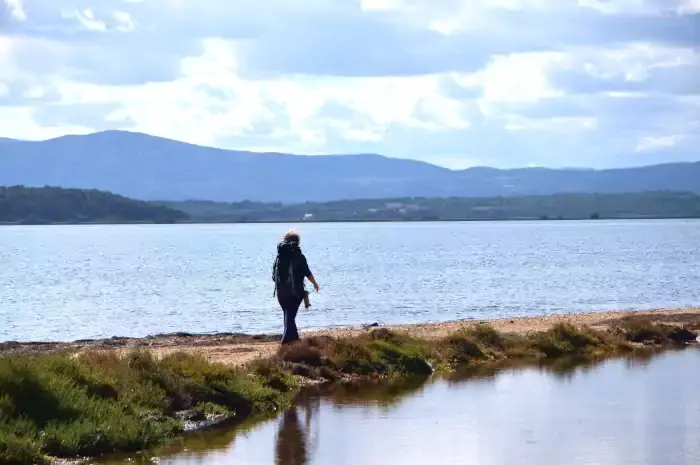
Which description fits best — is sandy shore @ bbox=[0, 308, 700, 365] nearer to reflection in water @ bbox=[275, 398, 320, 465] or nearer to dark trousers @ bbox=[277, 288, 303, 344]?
dark trousers @ bbox=[277, 288, 303, 344]

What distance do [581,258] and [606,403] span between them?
249 ft

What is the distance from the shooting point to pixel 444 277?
6588cm

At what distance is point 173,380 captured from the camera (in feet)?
50.0

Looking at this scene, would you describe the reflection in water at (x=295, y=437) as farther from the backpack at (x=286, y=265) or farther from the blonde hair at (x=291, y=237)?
the blonde hair at (x=291, y=237)

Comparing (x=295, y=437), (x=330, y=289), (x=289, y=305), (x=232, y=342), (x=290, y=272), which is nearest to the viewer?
(x=295, y=437)

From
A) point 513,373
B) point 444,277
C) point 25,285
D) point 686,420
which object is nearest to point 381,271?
point 444,277

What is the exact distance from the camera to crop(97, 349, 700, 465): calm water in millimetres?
12625

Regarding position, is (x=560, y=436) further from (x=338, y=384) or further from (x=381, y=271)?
(x=381, y=271)

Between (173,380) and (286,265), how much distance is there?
14.4 feet

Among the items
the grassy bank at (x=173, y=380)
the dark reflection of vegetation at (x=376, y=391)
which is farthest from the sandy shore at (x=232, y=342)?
the dark reflection of vegetation at (x=376, y=391)

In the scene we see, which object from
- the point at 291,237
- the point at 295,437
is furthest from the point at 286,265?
the point at 295,437

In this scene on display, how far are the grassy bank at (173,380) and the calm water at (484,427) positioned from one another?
0.54m

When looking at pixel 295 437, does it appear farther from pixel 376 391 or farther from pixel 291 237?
pixel 291 237

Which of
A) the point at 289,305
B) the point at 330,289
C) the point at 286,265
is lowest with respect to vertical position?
the point at 330,289
